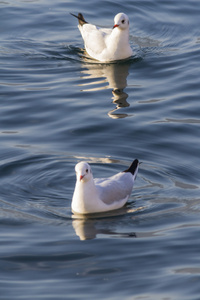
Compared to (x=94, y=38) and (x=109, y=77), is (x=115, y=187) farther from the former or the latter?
(x=94, y=38)

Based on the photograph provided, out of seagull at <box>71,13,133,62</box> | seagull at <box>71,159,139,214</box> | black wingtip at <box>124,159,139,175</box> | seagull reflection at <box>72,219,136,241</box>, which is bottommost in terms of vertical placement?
seagull reflection at <box>72,219,136,241</box>

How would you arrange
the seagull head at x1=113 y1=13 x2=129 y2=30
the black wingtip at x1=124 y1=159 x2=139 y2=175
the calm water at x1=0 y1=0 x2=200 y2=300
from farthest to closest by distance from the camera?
the seagull head at x1=113 y1=13 x2=129 y2=30 → the black wingtip at x1=124 y1=159 x2=139 y2=175 → the calm water at x1=0 y1=0 x2=200 y2=300

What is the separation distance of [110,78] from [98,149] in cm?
396

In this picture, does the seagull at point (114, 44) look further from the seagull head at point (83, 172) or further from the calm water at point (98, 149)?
the seagull head at point (83, 172)

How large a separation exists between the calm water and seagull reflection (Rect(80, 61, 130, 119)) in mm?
→ 22

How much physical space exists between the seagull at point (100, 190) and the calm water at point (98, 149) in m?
0.20

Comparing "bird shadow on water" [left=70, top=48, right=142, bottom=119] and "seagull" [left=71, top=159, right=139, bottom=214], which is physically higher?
"bird shadow on water" [left=70, top=48, right=142, bottom=119]

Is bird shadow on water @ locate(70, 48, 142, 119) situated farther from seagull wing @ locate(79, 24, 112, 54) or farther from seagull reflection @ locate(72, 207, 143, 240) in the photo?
seagull reflection @ locate(72, 207, 143, 240)

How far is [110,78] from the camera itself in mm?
16766

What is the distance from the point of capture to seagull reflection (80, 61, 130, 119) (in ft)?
51.6

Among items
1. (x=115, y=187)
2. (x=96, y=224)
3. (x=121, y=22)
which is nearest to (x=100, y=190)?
(x=115, y=187)

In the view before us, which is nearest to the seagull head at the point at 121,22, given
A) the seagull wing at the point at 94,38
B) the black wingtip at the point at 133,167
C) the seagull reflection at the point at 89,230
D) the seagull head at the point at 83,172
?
the seagull wing at the point at 94,38

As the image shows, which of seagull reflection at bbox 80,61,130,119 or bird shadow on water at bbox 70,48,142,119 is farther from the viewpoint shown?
seagull reflection at bbox 80,61,130,119

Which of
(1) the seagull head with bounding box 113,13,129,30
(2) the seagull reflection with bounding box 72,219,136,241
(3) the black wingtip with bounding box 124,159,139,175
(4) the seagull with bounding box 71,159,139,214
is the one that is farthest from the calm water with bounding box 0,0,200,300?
(1) the seagull head with bounding box 113,13,129,30
